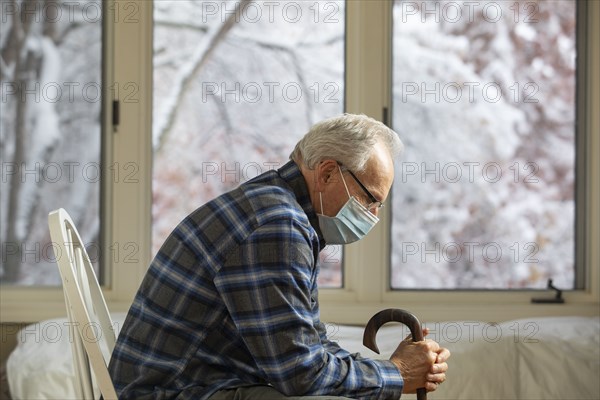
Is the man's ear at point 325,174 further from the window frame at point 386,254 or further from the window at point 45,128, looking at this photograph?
the window at point 45,128

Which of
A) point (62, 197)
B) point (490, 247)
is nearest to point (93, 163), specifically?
point (62, 197)

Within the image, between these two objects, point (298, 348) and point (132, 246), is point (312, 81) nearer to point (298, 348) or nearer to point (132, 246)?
point (132, 246)

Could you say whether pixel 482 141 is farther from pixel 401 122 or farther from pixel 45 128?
pixel 45 128

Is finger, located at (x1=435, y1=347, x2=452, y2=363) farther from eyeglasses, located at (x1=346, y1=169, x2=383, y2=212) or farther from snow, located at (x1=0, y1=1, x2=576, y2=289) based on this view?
snow, located at (x1=0, y1=1, x2=576, y2=289)

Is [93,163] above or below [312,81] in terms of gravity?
below

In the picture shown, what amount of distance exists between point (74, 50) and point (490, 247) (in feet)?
5.41

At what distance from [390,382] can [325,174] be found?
440 mm

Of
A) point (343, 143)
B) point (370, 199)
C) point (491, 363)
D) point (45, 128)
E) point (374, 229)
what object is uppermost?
point (45, 128)

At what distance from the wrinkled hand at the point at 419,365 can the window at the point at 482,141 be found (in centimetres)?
144

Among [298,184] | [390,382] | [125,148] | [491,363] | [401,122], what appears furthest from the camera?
[401,122]

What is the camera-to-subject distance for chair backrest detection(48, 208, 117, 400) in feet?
5.19

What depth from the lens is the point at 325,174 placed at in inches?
74.2

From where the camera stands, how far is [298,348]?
1629mm

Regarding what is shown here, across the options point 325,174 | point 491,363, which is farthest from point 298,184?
point 491,363
